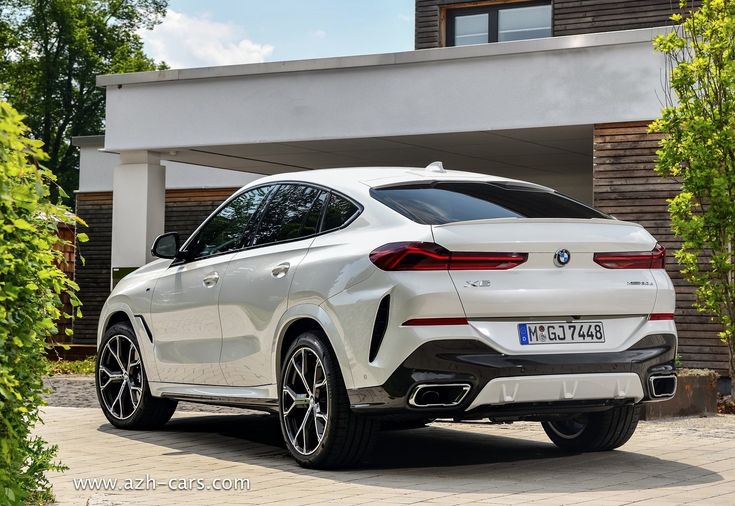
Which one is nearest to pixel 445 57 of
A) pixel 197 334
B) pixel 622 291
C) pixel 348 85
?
pixel 348 85

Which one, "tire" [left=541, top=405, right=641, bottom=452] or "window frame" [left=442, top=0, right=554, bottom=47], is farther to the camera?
"window frame" [left=442, top=0, right=554, bottom=47]

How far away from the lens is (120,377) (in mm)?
9992

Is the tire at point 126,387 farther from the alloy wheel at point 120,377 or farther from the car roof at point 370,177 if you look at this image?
the car roof at point 370,177

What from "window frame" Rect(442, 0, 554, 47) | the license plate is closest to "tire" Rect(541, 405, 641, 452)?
the license plate

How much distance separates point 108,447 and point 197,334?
101 centimetres

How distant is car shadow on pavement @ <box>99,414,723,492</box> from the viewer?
7.07 meters

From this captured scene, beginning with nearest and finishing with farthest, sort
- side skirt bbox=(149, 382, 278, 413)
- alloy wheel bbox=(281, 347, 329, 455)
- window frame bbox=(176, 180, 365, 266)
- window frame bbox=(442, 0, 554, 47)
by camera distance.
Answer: alloy wheel bbox=(281, 347, 329, 455), window frame bbox=(176, 180, 365, 266), side skirt bbox=(149, 382, 278, 413), window frame bbox=(442, 0, 554, 47)

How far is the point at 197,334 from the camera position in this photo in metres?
8.90

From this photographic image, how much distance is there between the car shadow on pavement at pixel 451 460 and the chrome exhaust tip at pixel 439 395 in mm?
454

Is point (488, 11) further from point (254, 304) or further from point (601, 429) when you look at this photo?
point (254, 304)

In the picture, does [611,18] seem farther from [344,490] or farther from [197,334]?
[344,490]

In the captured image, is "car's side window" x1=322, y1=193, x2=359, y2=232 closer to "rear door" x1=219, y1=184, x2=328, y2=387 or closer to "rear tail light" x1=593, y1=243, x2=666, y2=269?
"rear door" x1=219, y1=184, x2=328, y2=387

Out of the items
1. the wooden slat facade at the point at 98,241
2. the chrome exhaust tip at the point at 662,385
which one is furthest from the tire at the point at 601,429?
the wooden slat facade at the point at 98,241

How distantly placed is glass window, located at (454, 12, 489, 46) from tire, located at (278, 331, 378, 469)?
16.9m
